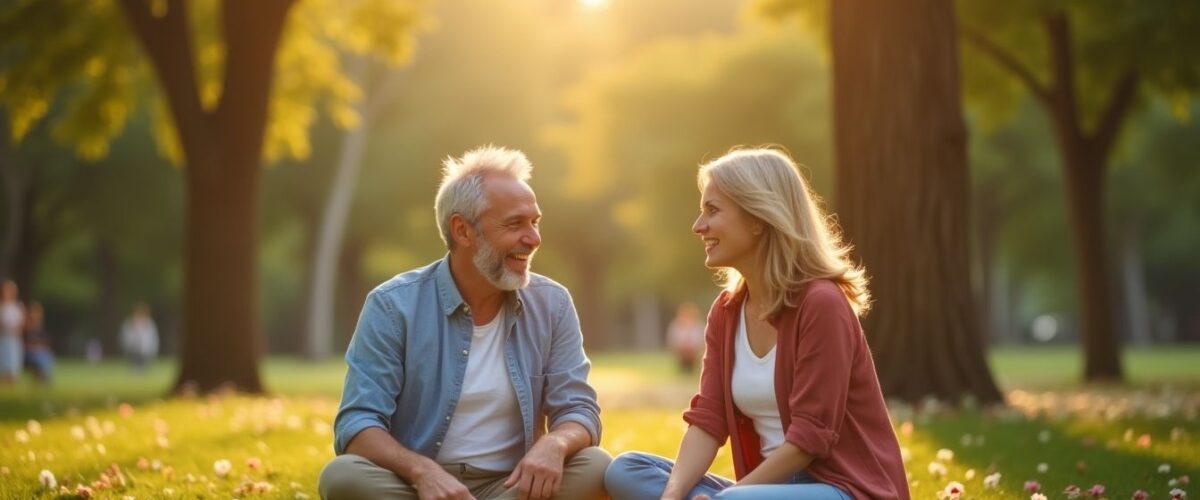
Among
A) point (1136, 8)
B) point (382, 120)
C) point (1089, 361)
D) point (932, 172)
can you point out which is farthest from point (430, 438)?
point (382, 120)

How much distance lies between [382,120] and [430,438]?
148 feet

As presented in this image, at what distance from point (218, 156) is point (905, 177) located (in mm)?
8978

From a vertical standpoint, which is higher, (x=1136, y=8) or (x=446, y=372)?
(x=1136, y=8)

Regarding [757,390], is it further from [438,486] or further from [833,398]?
[438,486]

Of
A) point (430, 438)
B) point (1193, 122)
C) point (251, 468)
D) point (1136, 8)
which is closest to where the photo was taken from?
point (430, 438)

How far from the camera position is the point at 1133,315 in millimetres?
54938

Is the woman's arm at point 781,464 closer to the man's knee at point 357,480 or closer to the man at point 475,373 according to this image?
the man at point 475,373

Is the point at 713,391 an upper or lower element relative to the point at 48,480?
upper

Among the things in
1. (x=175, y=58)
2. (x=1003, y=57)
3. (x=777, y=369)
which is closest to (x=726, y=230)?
(x=777, y=369)

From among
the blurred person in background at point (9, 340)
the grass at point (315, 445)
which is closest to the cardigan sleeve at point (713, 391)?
the grass at point (315, 445)

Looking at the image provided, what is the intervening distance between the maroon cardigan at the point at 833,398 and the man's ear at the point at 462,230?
4.38 ft

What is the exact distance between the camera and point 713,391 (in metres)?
5.28

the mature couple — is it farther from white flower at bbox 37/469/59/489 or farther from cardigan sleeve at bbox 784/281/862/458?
white flower at bbox 37/469/59/489

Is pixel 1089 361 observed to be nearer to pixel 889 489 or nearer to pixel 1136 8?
pixel 1136 8
